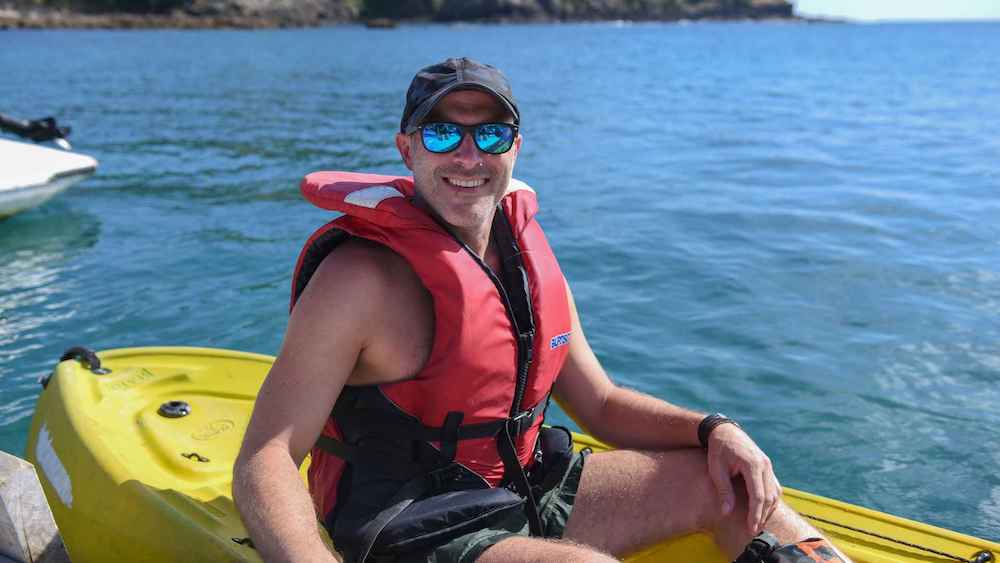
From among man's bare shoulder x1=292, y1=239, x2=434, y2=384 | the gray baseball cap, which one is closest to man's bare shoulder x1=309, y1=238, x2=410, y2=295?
man's bare shoulder x1=292, y1=239, x2=434, y2=384

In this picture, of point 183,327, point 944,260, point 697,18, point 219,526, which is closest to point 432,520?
point 219,526

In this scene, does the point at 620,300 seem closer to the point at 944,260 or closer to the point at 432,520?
the point at 944,260

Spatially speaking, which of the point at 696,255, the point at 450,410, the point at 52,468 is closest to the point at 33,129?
the point at 696,255

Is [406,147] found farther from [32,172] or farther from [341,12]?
[341,12]

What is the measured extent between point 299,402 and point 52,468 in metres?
1.76

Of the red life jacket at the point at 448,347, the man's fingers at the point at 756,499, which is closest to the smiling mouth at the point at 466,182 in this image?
the red life jacket at the point at 448,347

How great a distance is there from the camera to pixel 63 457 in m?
3.23

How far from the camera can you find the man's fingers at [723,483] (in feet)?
7.59

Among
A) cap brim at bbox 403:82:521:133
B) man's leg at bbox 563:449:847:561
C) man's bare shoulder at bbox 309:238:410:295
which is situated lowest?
man's leg at bbox 563:449:847:561

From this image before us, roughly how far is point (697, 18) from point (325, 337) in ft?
391

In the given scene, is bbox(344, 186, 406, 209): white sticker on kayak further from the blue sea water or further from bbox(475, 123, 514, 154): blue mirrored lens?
the blue sea water

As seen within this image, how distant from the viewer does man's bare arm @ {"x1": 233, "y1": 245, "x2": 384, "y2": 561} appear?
6.35ft

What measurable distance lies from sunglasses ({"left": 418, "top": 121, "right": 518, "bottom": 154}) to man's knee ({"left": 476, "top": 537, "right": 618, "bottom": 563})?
94 centimetres

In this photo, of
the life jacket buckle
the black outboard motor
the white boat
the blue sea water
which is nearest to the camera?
the life jacket buckle
